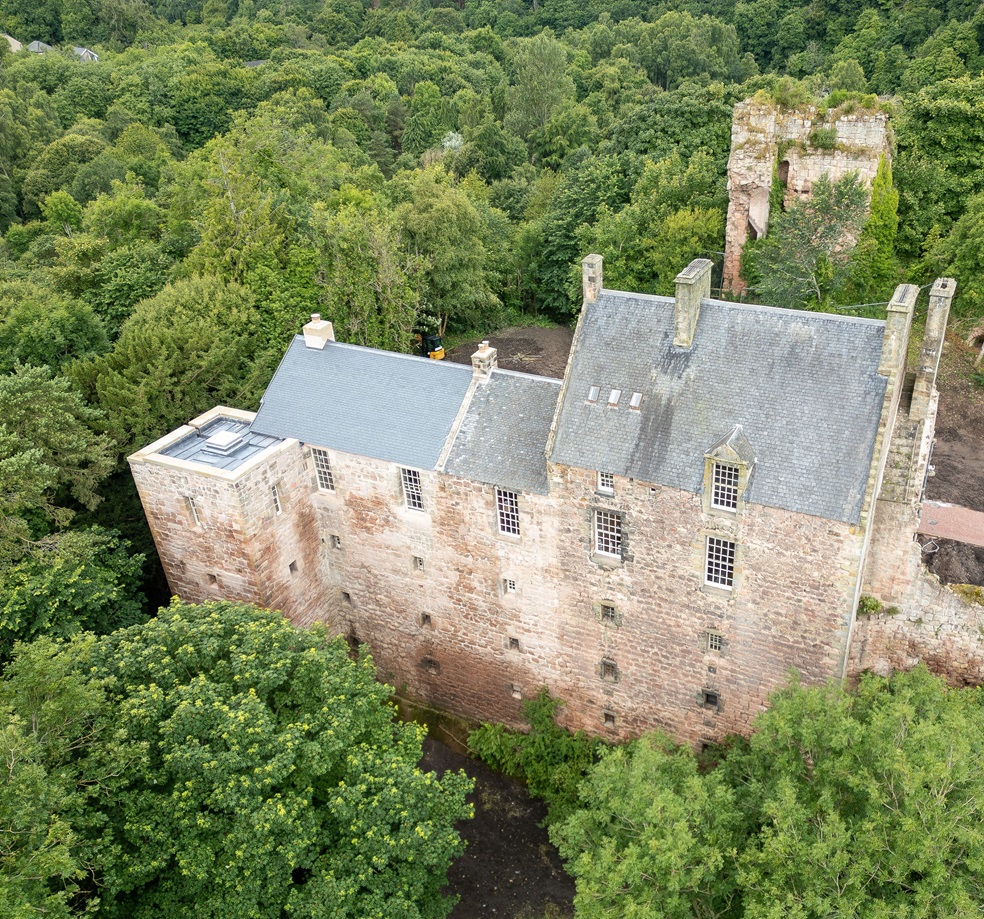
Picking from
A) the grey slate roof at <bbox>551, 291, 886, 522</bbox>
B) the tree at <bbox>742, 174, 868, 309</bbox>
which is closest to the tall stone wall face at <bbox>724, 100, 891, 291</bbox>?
the tree at <bbox>742, 174, 868, 309</bbox>

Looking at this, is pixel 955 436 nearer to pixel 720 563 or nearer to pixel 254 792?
pixel 720 563

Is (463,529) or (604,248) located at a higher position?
(604,248)

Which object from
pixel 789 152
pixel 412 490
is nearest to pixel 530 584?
pixel 412 490

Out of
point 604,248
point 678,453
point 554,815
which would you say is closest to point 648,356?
point 678,453

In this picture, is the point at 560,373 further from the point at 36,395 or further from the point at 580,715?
the point at 36,395

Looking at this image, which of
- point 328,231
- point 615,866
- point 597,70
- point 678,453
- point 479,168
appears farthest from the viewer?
point 597,70

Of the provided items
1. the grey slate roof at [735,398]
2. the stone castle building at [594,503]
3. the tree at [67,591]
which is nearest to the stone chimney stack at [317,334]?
the stone castle building at [594,503]

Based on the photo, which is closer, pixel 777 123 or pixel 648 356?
pixel 648 356

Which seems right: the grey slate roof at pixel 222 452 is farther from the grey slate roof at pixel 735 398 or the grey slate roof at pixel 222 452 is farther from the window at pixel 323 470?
the grey slate roof at pixel 735 398
